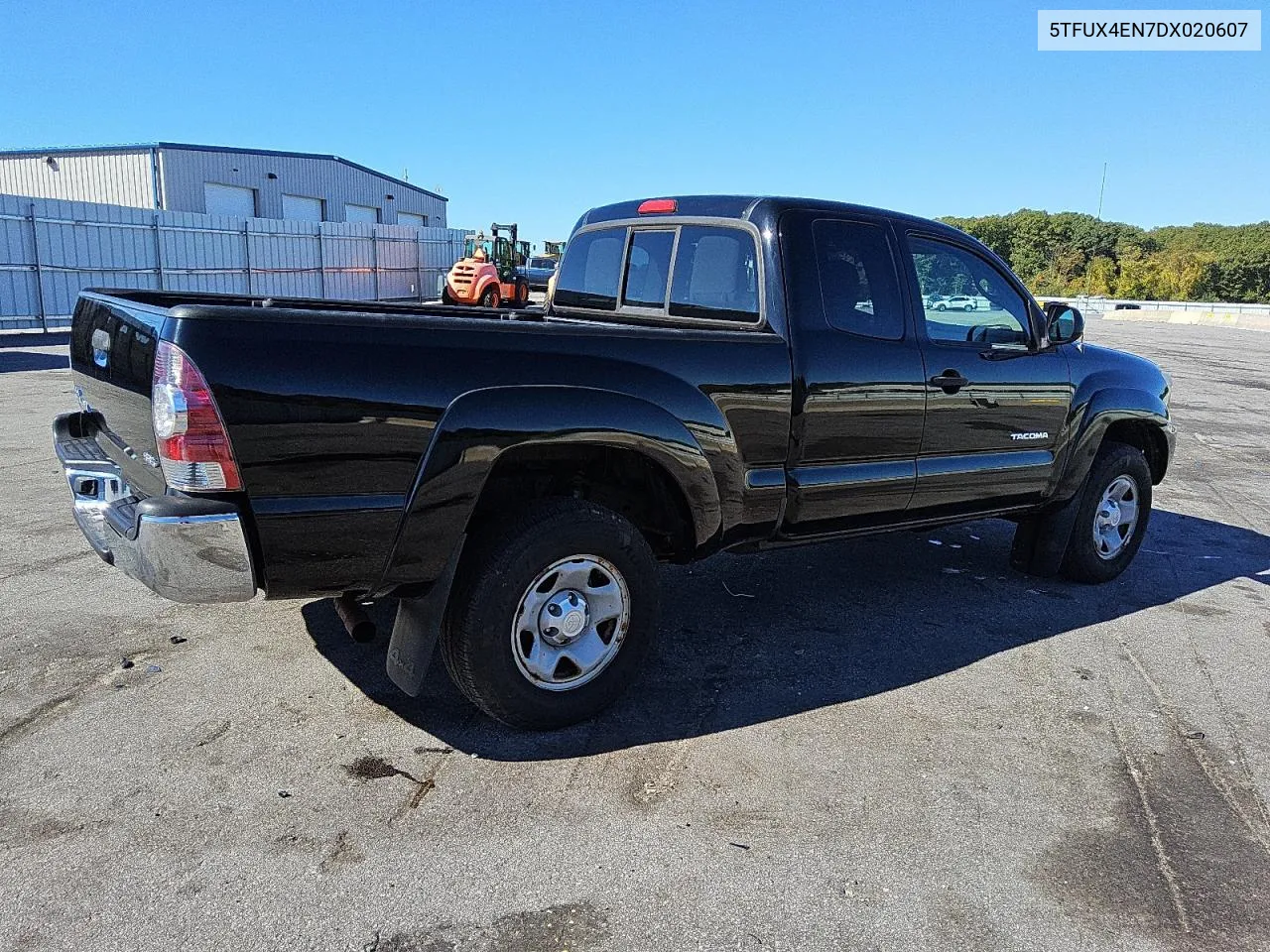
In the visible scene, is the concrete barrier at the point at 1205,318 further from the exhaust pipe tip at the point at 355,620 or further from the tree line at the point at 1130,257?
A: the exhaust pipe tip at the point at 355,620

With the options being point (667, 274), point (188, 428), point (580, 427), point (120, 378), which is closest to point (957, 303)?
point (667, 274)

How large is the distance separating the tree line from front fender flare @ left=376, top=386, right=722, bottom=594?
6606 cm

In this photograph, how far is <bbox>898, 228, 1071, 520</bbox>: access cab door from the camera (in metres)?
4.66

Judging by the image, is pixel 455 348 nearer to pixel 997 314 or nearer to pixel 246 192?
pixel 997 314

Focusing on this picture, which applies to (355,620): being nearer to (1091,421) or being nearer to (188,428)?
(188,428)

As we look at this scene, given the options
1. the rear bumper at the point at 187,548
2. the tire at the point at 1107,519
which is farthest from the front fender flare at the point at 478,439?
the tire at the point at 1107,519

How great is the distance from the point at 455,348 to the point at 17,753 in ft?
6.92

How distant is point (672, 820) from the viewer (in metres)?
3.11

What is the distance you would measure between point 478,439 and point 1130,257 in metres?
88.1

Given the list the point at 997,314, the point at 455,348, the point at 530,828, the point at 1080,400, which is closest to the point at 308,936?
the point at 530,828

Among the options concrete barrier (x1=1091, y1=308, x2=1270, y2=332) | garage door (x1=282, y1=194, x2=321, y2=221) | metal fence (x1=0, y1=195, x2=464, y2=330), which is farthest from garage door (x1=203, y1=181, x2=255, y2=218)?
concrete barrier (x1=1091, y1=308, x2=1270, y2=332)

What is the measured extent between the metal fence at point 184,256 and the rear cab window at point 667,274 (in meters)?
14.8

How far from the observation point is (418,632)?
3.38m

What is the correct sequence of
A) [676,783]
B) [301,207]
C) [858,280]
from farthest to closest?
[301,207], [858,280], [676,783]
